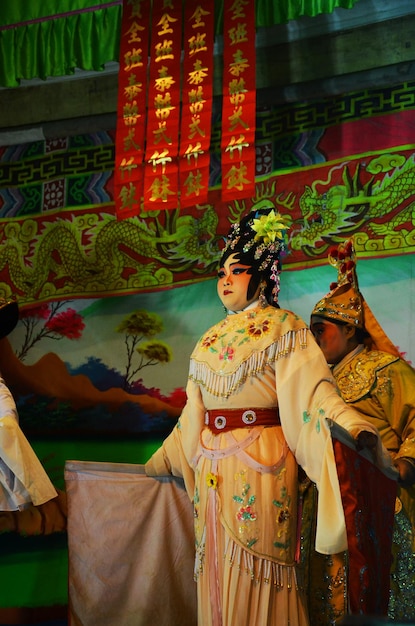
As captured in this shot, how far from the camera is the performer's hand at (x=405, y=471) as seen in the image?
3746 millimetres

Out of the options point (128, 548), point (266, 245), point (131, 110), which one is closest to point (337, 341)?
point (266, 245)

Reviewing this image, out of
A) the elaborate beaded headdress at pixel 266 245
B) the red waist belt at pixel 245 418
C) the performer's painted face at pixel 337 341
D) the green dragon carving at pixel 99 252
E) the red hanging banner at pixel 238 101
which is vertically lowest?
the red waist belt at pixel 245 418

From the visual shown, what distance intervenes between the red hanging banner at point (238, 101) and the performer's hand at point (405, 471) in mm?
1582

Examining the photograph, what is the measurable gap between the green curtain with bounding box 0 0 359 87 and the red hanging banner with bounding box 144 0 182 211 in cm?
17

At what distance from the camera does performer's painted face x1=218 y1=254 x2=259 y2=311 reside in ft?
12.7

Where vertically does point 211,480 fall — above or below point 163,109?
below

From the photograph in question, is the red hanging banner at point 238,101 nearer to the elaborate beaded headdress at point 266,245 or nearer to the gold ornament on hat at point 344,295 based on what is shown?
the gold ornament on hat at point 344,295

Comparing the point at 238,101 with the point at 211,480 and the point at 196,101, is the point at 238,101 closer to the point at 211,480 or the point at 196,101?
the point at 196,101

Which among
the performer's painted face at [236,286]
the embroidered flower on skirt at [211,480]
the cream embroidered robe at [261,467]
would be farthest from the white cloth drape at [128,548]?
the performer's painted face at [236,286]

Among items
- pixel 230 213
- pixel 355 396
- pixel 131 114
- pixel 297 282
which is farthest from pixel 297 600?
pixel 131 114

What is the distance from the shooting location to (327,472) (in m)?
3.24

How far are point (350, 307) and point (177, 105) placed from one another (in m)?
1.54

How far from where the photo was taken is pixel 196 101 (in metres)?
4.91

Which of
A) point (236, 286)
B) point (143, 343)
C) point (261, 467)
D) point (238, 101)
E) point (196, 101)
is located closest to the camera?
point (261, 467)
